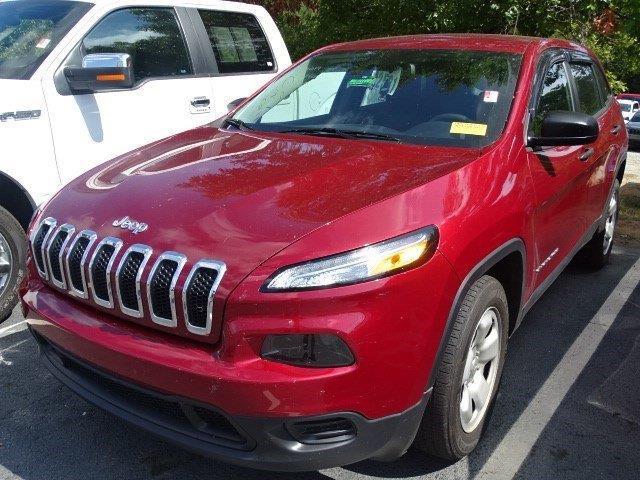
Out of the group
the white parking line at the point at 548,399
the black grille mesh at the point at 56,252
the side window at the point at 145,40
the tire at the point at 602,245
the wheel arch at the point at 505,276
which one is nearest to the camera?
the wheel arch at the point at 505,276

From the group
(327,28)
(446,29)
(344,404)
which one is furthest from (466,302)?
(327,28)

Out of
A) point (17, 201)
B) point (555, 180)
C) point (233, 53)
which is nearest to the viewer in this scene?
point (555, 180)

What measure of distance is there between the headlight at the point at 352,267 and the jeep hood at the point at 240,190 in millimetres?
108

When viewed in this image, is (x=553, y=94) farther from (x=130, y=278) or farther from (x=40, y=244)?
(x=40, y=244)

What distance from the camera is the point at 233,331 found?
206cm

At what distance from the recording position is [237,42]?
5602 millimetres

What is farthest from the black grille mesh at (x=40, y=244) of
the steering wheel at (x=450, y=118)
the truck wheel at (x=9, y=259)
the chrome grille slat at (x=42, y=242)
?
Result: the steering wheel at (x=450, y=118)

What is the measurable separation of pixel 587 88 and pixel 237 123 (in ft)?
7.92

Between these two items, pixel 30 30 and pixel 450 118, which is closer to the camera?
pixel 450 118

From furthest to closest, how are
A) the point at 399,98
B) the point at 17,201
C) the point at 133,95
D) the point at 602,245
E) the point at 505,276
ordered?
1. the point at 602,245
2. the point at 133,95
3. the point at 17,201
4. the point at 399,98
5. the point at 505,276

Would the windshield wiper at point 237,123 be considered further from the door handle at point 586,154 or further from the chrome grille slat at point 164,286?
the door handle at point 586,154

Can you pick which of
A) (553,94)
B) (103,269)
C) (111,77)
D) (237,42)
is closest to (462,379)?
(103,269)

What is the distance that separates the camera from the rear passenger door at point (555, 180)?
123 inches

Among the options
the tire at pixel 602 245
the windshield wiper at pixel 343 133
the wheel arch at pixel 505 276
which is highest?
the windshield wiper at pixel 343 133
